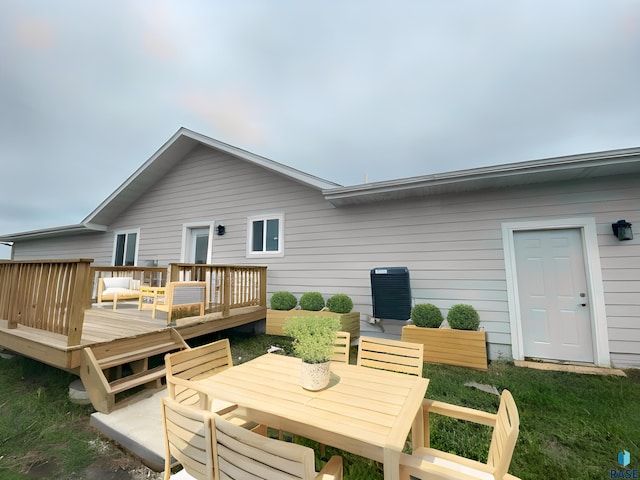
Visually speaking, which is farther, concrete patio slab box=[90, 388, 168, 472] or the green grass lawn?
concrete patio slab box=[90, 388, 168, 472]

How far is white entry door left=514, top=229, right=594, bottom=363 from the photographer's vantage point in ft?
13.6

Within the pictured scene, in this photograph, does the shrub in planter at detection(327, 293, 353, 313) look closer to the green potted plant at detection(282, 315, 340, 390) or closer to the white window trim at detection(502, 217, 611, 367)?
the white window trim at detection(502, 217, 611, 367)

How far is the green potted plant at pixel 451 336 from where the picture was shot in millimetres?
4043

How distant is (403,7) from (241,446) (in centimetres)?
853

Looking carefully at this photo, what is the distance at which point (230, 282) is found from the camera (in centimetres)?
541

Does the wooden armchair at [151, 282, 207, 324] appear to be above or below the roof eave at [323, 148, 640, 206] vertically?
below

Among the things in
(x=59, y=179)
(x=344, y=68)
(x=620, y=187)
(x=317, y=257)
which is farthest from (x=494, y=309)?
(x=59, y=179)

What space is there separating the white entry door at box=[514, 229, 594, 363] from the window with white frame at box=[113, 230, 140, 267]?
10.1 meters

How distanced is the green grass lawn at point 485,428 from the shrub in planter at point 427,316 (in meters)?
0.75

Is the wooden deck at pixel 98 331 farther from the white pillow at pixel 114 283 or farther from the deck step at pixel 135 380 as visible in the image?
the white pillow at pixel 114 283

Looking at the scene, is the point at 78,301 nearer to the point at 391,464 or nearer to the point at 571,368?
the point at 391,464

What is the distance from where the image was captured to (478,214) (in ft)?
15.8

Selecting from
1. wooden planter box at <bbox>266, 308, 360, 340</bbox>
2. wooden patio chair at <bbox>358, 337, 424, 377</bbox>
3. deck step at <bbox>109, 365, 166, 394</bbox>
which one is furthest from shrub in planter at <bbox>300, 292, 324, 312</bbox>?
wooden patio chair at <bbox>358, 337, 424, 377</bbox>

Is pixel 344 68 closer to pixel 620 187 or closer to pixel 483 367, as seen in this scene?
pixel 620 187
